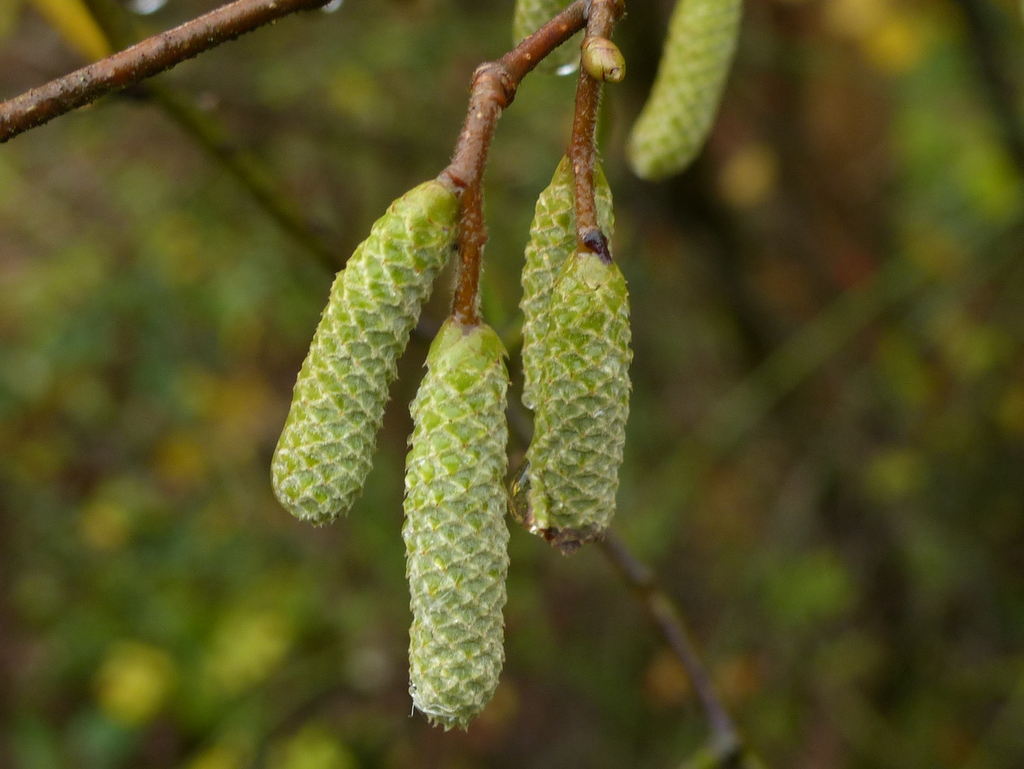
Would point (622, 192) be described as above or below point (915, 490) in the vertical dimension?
above

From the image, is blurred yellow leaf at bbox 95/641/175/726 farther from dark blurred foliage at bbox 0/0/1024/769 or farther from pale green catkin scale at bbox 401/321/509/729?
pale green catkin scale at bbox 401/321/509/729

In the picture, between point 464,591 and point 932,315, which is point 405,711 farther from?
point 464,591

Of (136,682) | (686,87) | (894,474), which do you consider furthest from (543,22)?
(136,682)

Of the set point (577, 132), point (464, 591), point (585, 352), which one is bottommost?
point (464, 591)

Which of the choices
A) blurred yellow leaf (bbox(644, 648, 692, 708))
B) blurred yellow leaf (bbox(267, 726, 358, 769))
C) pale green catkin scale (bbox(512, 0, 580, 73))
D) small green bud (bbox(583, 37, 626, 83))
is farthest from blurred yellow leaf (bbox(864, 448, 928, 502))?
small green bud (bbox(583, 37, 626, 83))

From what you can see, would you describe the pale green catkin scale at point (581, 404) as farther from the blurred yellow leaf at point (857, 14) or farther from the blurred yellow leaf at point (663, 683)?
the blurred yellow leaf at point (857, 14)

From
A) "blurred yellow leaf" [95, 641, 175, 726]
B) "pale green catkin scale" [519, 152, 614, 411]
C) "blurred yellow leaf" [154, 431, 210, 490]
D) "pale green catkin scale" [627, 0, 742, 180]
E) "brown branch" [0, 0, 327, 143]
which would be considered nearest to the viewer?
"brown branch" [0, 0, 327, 143]

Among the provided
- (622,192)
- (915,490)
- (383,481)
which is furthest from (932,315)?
(383,481)
